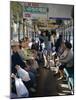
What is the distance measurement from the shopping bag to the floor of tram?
0.24 feet

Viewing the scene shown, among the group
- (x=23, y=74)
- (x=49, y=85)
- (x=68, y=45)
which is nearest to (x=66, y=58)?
(x=68, y=45)

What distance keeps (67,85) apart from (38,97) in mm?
245

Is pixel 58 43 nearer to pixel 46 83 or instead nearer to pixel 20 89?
pixel 46 83

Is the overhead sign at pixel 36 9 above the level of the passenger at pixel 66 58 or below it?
above

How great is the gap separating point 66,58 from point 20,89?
43 cm

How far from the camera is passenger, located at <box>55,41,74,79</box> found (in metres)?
1.86

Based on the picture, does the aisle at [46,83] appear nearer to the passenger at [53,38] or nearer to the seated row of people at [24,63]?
the seated row of people at [24,63]

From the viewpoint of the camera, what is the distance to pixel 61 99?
1.86 metres

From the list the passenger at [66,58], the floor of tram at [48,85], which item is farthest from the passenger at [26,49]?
the passenger at [66,58]

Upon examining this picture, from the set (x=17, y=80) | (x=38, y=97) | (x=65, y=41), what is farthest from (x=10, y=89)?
(x=65, y=41)

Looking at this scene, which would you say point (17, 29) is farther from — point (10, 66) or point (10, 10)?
point (10, 66)

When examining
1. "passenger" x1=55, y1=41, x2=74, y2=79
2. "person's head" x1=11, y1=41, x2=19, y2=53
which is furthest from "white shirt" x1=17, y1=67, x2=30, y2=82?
"passenger" x1=55, y1=41, x2=74, y2=79

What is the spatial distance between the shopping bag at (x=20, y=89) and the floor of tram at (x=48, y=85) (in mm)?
74

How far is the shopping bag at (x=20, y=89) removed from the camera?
5.82 ft
